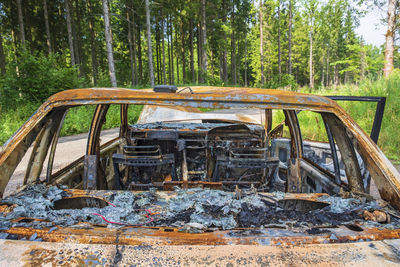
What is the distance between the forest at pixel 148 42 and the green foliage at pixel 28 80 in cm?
4

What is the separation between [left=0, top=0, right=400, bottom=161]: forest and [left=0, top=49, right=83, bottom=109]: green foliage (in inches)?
1.5

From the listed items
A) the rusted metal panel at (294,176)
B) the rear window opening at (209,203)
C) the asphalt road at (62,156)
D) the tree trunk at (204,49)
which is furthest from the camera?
the tree trunk at (204,49)

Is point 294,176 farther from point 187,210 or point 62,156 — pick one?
point 62,156

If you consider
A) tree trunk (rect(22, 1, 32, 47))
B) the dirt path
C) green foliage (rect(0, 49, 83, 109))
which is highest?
tree trunk (rect(22, 1, 32, 47))

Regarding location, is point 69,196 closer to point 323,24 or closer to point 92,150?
point 92,150

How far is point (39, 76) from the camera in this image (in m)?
10.8

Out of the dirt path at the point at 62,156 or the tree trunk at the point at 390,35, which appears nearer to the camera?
the dirt path at the point at 62,156

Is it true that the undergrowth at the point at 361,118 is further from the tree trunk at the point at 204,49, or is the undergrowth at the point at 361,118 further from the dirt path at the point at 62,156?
the tree trunk at the point at 204,49

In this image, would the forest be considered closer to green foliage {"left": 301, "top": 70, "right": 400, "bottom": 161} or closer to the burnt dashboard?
green foliage {"left": 301, "top": 70, "right": 400, "bottom": 161}

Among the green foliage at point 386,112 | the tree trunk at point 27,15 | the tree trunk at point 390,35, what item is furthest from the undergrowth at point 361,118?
A: the tree trunk at point 27,15

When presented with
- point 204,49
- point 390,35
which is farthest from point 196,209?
point 204,49

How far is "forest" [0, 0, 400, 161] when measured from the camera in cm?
1075

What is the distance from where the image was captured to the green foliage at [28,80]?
10.3 meters

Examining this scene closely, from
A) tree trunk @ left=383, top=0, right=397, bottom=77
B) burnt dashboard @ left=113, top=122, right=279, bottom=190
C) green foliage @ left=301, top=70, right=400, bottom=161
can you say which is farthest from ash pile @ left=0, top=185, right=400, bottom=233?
tree trunk @ left=383, top=0, right=397, bottom=77
